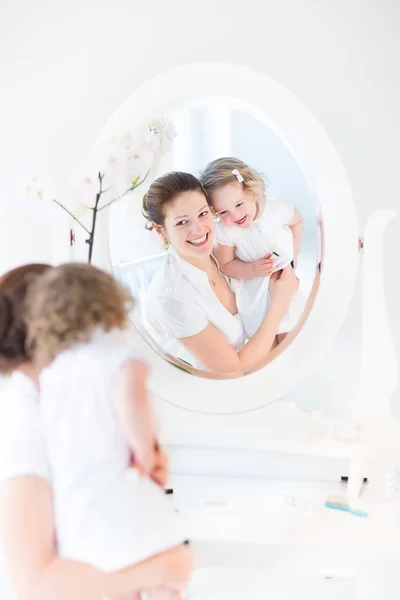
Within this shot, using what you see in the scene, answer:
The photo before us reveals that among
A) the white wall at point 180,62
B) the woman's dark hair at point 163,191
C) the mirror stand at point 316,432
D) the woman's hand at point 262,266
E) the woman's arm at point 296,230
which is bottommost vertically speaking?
the mirror stand at point 316,432

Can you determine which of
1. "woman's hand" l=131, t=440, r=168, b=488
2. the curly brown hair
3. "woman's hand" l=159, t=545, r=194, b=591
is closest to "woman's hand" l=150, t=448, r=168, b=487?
"woman's hand" l=131, t=440, r=168, b=488

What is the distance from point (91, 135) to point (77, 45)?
247mm

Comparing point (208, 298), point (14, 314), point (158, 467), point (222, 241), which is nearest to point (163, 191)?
point (222, 241)

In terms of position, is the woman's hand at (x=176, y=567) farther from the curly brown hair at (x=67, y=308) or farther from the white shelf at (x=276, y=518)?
the curly brown hair at (x=67, y=308)

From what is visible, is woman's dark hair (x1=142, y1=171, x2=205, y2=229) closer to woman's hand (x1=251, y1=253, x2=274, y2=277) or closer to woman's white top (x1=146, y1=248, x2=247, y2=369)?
woman's white top (x1=146, y1=248, x2=247, y2=369)

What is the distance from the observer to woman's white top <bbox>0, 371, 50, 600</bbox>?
1.23m

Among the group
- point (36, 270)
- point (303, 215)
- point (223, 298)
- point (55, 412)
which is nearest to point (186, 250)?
point (223, 298)

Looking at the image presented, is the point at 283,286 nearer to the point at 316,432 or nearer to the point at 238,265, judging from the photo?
the point at 238,265

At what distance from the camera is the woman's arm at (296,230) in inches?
68.7

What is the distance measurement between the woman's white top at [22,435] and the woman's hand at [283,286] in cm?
72

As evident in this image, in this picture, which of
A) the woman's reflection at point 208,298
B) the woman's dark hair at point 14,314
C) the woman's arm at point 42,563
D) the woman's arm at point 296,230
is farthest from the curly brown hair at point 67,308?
the woman's arm at point 296,230

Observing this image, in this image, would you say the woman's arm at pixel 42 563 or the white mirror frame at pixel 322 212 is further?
the white mirror frame at pixel 322 212

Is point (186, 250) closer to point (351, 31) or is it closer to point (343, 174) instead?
point (343, 174)

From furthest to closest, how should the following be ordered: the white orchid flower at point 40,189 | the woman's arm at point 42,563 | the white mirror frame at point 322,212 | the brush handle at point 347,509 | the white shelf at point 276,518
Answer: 1. the white orchid flower at point 40,189
2. the white mirror frame at point 322,212
3. the brush handle at point 347,509
4. the white shelf at point 276,518
5. the woman's arm at point 42,563
